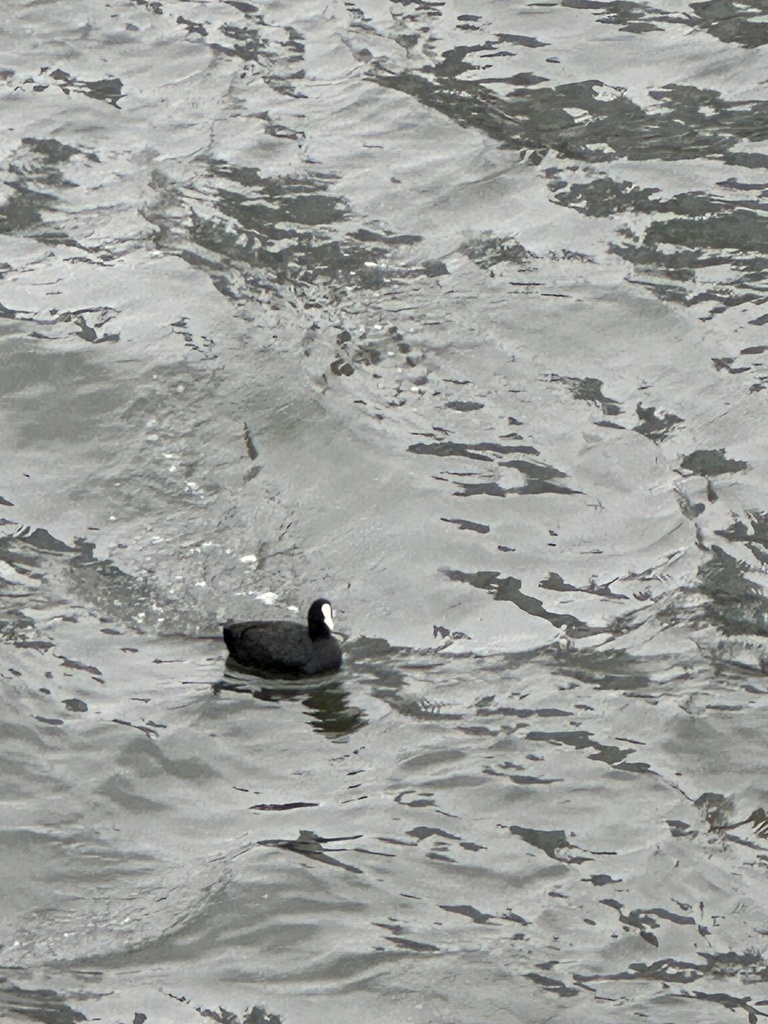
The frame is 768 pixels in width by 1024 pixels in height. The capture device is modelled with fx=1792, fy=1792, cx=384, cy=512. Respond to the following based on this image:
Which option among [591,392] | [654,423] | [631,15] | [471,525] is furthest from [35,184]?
[631,15]

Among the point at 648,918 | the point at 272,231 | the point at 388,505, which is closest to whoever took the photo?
the point at 648,918

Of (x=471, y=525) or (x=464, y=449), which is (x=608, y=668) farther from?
(x=464, y=449)

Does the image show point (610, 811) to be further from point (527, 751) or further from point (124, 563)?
point (124, 563)

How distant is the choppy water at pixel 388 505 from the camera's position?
844 cm

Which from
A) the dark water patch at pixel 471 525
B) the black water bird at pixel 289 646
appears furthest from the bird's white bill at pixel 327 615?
the dark water patch at pixel 471 525

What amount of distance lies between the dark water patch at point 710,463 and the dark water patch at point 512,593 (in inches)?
64.4

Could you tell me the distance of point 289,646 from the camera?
32.8 feet

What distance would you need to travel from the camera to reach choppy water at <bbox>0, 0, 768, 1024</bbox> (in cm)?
844

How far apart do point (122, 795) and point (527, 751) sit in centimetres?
214

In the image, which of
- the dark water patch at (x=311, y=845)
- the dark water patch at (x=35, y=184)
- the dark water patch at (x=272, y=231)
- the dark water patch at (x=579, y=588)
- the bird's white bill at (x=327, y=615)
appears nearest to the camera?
the dark water patch at (x=311, y=845)

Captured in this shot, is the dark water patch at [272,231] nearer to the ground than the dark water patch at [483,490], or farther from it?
farther from it

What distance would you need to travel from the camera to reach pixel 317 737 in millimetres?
9789

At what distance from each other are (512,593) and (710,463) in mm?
1876

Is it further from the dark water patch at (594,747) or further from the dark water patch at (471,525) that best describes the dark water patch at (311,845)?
the dark water patch at (471,525)
